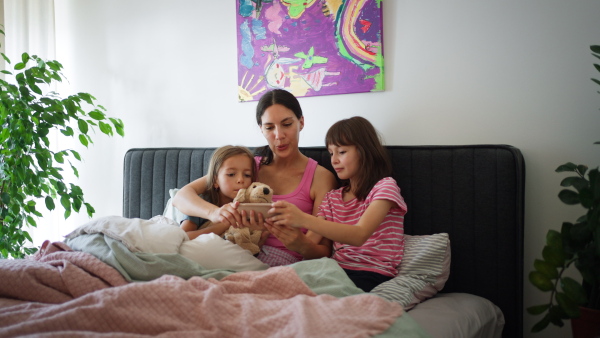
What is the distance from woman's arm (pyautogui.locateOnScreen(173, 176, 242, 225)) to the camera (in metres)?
1.74

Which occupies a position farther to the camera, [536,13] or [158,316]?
[536,13]

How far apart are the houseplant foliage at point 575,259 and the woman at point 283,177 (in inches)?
30.1

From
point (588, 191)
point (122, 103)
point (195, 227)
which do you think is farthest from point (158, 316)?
point (122, 103)

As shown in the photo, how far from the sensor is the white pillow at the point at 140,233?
165 cm

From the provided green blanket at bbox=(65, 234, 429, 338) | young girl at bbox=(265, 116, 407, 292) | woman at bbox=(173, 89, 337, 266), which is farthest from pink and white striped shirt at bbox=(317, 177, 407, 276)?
green blanket at bbox=(65, 234, 429, 338)

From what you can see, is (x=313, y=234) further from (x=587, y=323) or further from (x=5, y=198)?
(x=5, y=198)

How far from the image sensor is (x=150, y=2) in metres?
2.90

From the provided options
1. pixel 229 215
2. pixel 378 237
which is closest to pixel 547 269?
pixel 378 237

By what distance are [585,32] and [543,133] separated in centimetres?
38

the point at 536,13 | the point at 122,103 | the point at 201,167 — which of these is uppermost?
the point at 536,13

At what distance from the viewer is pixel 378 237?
1.79 metres

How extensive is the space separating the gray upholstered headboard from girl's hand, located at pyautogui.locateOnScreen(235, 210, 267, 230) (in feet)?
2.00

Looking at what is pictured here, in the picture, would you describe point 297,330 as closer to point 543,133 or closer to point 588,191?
point 588,191

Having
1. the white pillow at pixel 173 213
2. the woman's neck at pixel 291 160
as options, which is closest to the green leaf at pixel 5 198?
the white pillow at pixel 173 213
